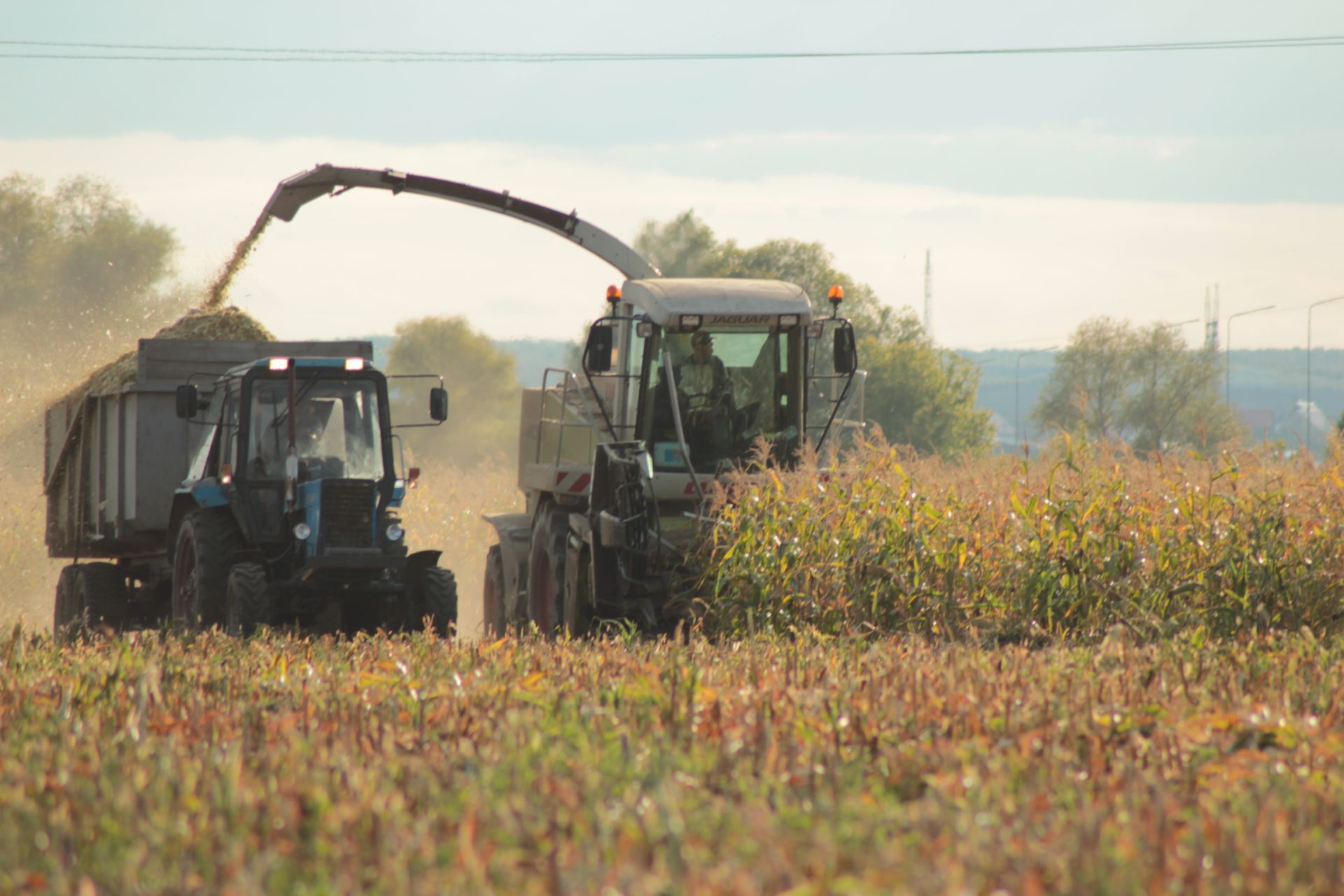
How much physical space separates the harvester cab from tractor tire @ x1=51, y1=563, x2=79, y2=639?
315cm

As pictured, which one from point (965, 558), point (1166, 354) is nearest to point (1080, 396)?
point (965, 558)

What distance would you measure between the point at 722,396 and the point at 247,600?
3.84 metres

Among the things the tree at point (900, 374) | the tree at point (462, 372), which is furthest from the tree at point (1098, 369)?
the tree at point (462, 372)

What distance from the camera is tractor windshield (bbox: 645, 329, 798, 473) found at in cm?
1071

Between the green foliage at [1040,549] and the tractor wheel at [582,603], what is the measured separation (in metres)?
1.73

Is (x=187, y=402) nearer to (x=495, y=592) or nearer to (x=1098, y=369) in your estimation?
(x=495, y=592)

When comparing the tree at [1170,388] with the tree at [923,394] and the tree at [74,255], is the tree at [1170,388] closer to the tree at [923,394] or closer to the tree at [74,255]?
the tree at [923,394]

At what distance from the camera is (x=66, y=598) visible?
44.1ft

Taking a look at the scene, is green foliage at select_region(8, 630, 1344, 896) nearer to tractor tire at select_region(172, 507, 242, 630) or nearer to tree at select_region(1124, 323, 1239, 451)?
tractor tire at select_region(172, 507, 242, 630)

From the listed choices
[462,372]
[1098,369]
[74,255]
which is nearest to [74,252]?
[74,255]

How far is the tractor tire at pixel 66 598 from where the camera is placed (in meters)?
13.2

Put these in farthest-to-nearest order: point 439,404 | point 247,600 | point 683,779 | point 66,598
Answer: point 66,598 → point 439,404 → point 247,600 → point 683,779

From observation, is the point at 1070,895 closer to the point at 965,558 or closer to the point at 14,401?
the point at 965,558

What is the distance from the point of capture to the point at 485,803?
9.36 ft
